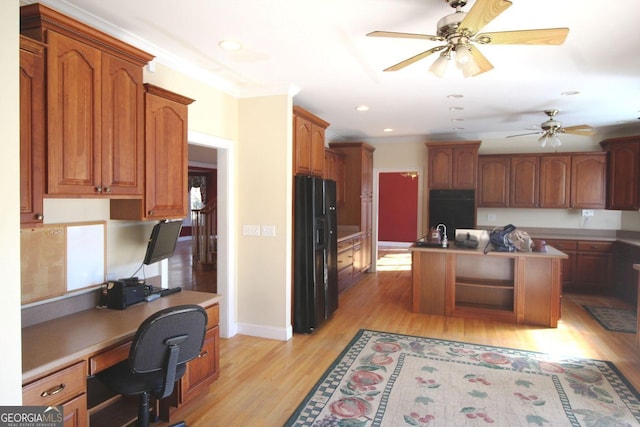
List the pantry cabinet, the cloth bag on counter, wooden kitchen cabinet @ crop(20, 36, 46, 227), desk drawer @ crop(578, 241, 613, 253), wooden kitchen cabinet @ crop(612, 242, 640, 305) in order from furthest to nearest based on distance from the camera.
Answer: the pantry cabinet
desk drawer @ crop(578, 241, 613, 253)
wooden kitchen cabinet @ crop(612, 242, 640, 305)
the cloth bag on counter
wooden kitchen cabinet @ crop(20, 36, 46, 227)

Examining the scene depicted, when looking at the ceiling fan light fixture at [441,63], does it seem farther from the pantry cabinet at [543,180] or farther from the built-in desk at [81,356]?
the pantry cabinet at [543,180]

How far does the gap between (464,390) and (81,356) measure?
2622mm

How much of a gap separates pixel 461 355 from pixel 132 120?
3412mm

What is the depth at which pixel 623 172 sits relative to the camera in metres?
5.90

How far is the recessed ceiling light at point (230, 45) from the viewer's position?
111 inches

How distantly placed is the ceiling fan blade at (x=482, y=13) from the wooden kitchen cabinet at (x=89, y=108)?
1939 millimetres

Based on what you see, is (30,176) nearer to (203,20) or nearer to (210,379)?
(203,20)

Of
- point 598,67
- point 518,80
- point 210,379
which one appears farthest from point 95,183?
point 598,67

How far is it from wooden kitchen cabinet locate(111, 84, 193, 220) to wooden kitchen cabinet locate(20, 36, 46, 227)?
695mm

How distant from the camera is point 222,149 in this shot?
3.99m

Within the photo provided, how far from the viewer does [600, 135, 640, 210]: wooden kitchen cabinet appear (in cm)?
573

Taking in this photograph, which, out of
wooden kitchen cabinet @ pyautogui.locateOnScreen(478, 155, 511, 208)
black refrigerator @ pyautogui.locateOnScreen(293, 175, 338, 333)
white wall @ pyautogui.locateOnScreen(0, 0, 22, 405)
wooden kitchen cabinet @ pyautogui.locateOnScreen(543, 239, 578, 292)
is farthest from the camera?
wooden kitchen cabinet @ pyautogui.locateOnScreen(478, 155, 511, 208)

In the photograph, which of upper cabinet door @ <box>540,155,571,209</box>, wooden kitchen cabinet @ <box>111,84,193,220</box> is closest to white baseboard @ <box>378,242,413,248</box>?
upper cabinet door @ <box>540,155,571,209</box>

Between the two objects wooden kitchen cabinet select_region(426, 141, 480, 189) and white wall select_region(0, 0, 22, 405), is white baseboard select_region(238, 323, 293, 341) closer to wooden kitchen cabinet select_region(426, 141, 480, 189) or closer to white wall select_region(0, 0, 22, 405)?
white wall select_region(0, 0, 22, 405)
